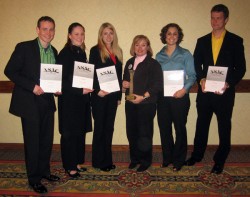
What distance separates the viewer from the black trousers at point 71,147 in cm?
299

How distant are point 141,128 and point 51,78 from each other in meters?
1.33

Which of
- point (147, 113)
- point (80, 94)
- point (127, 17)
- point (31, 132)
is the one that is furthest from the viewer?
point (127, 17)

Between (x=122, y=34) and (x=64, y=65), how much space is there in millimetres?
1518

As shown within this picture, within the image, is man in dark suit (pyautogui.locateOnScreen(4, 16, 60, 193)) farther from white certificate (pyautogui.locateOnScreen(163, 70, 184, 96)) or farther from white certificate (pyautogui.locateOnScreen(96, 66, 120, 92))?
white certificate (pyautogui.locateOnScreen(163, 70, 184, 96))

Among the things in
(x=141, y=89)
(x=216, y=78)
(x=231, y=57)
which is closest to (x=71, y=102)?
(x=141, y=89)

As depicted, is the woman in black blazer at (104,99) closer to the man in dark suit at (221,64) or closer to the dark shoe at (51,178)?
the dark shoe at (51,178)

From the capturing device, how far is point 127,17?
3.96 m

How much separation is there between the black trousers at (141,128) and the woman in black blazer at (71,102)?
61 centimetres

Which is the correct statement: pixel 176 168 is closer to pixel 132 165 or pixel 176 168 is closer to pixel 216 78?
pixel 132 165

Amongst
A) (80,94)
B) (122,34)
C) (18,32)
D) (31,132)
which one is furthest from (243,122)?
(18,32)

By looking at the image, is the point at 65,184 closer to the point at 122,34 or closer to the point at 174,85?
the point at 174,85

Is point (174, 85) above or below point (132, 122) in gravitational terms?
above

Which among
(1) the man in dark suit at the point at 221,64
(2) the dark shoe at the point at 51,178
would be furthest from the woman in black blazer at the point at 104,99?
(1) the man in dark suit at the point at 221,64

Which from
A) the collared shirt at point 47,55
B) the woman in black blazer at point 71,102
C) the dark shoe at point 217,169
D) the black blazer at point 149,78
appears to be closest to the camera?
the collared shirt at point 47,55
